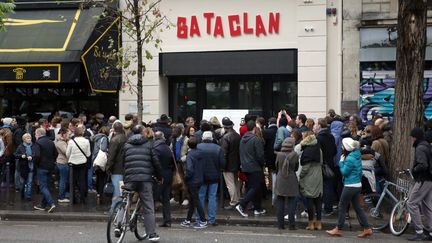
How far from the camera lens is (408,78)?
40.3 feet

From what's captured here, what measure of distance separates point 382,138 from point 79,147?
6615 mm

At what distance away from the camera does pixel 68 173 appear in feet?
45.6

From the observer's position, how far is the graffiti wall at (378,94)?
17.2m

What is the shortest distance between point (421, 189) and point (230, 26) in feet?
31.1

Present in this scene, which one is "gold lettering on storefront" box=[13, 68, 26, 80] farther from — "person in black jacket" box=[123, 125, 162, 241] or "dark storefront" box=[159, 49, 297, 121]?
"person in black jacket" box=[123, 125, 162, 241]

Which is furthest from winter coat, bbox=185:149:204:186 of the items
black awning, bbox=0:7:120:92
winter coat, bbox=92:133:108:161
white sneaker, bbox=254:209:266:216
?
black awning, bbox=0:7:120:92

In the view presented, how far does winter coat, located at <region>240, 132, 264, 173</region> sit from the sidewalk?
38.9 inches

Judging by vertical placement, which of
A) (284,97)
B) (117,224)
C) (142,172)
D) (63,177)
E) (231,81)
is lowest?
(117,224)

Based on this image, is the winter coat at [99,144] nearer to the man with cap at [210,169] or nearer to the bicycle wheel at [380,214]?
the man with cap at [210,169]

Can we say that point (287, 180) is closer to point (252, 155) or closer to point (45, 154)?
point (252, 155)

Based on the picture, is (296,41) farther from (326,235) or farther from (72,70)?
(326,235)

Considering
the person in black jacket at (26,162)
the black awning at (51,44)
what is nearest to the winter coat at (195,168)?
the person in black jacket at (26,162)

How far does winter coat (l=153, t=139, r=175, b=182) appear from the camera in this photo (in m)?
11.0

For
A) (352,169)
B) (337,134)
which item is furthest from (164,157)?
(337,134)
